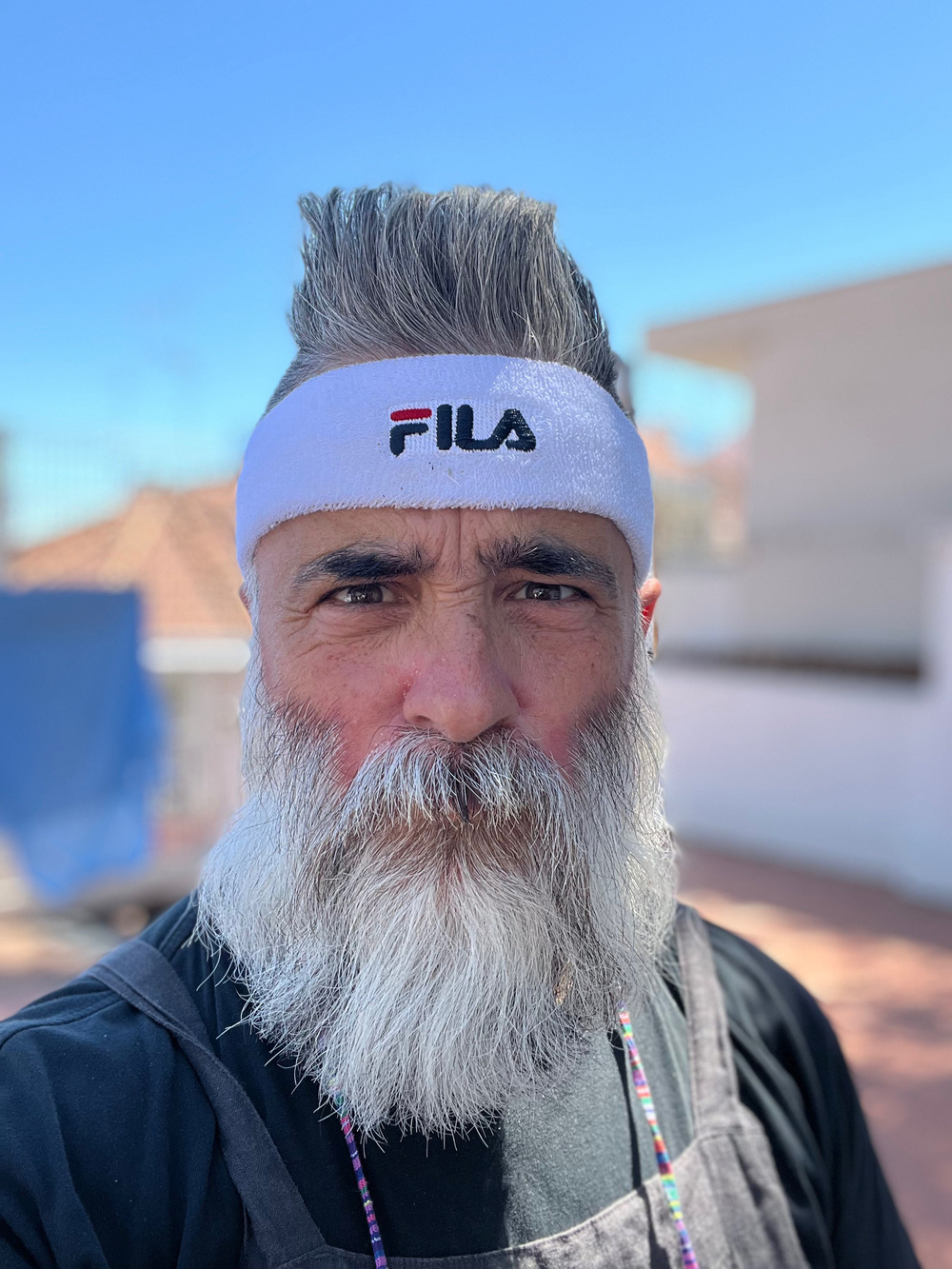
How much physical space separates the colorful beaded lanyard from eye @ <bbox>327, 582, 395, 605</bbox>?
665 mm

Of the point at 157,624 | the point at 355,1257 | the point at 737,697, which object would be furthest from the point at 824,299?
the point at 355,1257

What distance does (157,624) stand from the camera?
984 cm

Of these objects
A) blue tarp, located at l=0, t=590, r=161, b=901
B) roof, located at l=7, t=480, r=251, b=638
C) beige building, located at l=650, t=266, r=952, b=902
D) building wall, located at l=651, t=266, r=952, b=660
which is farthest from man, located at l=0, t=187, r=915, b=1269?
building wall, located at l=651, t=266, r=952, b=660

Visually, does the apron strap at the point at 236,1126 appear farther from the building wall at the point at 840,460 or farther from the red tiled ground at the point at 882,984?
the building wall at the point at 840,460

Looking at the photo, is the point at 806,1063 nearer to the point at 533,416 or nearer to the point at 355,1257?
the point at 355,1257

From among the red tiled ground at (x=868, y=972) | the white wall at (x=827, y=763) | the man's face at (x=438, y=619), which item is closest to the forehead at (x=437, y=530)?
the man's face at (x=438, y=619)

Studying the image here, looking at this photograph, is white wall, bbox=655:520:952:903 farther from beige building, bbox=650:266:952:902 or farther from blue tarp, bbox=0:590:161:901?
blue tarp, bbox=0:590:161:901

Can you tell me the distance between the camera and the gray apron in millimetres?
1131

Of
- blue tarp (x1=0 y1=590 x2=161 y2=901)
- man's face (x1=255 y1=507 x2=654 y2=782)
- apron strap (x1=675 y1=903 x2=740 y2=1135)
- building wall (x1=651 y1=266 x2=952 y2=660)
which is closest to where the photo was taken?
man's face (x1=255 y1=507 x2=654 y2=782)

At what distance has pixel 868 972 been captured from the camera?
600 centimetres

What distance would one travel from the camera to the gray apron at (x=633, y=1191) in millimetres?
1131

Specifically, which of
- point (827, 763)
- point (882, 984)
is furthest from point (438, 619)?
point (827, 763)

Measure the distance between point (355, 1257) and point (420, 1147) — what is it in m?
0.16

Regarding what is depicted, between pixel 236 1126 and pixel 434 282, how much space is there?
45.8 inches
